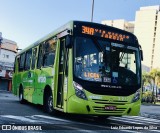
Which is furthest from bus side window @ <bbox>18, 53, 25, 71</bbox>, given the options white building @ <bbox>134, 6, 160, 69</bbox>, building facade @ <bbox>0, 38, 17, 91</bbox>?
white building @ <bbox>134, 6, 160, 69</bbox>

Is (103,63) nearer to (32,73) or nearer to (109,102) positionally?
(109,102)

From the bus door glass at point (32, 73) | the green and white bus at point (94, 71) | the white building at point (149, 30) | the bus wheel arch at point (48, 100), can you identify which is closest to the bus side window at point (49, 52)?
the green and white bus at point (94, 71)

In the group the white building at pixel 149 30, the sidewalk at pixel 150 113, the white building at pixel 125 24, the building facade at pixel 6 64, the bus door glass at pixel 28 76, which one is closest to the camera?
the bus door glass at pixel 28 76

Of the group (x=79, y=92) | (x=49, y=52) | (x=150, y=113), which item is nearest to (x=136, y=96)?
(x=79, y=92)

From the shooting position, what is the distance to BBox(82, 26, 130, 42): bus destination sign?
11.1 meters

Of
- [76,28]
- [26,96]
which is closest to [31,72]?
[26,96]

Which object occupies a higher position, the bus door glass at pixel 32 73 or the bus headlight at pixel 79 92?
the bus door glass at pixel 32 73

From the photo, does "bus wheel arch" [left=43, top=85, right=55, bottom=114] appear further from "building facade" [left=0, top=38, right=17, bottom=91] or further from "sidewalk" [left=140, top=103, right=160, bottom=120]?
"building facade" [left=0, top=38, right=17, bottom=91]

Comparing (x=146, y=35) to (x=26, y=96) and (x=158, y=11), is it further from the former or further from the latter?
(x=26, y=96)

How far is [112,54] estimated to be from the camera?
36.4 ft

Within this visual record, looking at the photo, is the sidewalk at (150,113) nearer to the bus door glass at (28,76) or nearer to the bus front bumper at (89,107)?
the bus door glass at (28,76)

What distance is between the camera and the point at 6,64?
64.9m

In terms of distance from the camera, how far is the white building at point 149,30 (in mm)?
139125

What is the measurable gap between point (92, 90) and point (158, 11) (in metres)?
136
